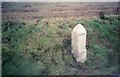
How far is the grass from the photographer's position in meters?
2.61

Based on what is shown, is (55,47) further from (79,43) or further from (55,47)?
(79,43)

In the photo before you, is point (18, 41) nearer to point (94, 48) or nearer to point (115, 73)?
point (94, 48)

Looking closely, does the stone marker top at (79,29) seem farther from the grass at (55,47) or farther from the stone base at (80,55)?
the stone base at (80,55)

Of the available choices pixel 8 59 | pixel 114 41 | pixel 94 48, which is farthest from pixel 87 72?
pixel 8 59

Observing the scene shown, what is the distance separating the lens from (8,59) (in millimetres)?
2600

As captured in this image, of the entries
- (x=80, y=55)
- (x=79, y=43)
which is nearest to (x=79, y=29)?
(x=79, y=43)

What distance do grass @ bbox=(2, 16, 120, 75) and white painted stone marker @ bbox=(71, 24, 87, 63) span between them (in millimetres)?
46

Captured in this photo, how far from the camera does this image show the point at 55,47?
268cm

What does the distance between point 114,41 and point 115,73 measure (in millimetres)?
→ 366

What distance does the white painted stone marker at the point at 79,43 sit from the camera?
265 cm

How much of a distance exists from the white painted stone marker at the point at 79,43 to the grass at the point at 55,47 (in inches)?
1.8

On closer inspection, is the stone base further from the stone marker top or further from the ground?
the stone marker top

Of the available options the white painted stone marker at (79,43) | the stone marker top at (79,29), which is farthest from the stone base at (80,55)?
the stone marker top at (79,29)

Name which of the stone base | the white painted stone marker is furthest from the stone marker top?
the stone base
